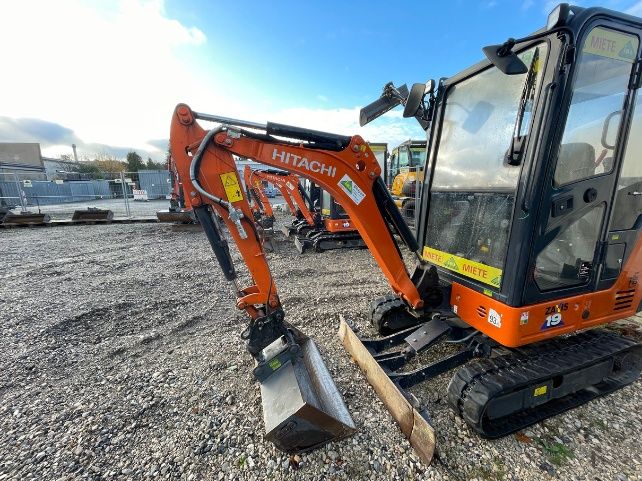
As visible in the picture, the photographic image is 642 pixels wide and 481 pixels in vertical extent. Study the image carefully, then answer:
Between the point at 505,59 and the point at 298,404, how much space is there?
2.67 meters

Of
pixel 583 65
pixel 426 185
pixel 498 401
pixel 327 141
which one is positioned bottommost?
pixel 498 401

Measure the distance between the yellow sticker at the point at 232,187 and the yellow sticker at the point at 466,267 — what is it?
201 cm

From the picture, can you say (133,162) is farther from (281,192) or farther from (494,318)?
(494,318)

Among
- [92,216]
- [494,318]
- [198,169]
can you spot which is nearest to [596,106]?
[494,318]

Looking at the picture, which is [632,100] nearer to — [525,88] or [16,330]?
[525,88]

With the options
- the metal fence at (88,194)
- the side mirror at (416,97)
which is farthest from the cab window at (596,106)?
the metal fence at (88,194)

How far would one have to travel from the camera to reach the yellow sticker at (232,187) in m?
2.40

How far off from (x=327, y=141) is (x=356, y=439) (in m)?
2.36

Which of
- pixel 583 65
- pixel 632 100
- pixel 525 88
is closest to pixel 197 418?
pixel 525 88

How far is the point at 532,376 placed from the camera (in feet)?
7.81

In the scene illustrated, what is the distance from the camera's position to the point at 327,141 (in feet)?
8.22

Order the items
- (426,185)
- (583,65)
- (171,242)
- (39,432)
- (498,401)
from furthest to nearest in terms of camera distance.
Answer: (171,242) < (426,185) < (39,432) < (498,401) < (583,65)

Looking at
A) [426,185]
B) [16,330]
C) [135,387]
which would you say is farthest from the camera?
[16,330]

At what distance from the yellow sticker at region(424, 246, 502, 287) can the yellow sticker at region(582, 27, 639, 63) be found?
167cm
